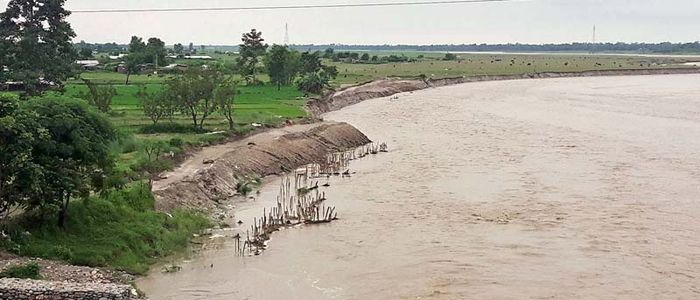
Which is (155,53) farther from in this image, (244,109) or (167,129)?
(167,129)

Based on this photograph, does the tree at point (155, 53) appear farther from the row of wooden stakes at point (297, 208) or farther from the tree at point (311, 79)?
the row of wooden stakes at point (297, 208)

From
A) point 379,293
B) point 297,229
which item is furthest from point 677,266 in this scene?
point 297,229

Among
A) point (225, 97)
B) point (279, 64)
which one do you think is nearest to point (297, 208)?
point (225, 97)

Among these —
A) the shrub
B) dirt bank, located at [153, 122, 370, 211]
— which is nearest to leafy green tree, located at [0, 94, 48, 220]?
dirt bank, located at [153, 122, 370, 211]

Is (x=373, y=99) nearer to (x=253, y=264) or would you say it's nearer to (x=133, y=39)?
(x=133, y=39)

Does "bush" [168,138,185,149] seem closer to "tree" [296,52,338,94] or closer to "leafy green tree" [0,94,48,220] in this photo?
"leafy green tree" [0,94,48,220]

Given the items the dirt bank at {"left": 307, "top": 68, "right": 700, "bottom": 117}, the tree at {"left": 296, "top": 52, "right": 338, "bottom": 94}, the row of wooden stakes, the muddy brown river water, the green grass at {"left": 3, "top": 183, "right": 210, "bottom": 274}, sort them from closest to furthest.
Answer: the green grass at {"left": 3, "top": 183, "right": 210, "bottom": 274} < the muddy brown river water < the row of wooden stakes < the dirt bank at {"left": 307, "top": 68, "right": 700, "bottom": 117} < the tree at {"left": 296, "top": 52, "right": 338, "bottom": 94}
